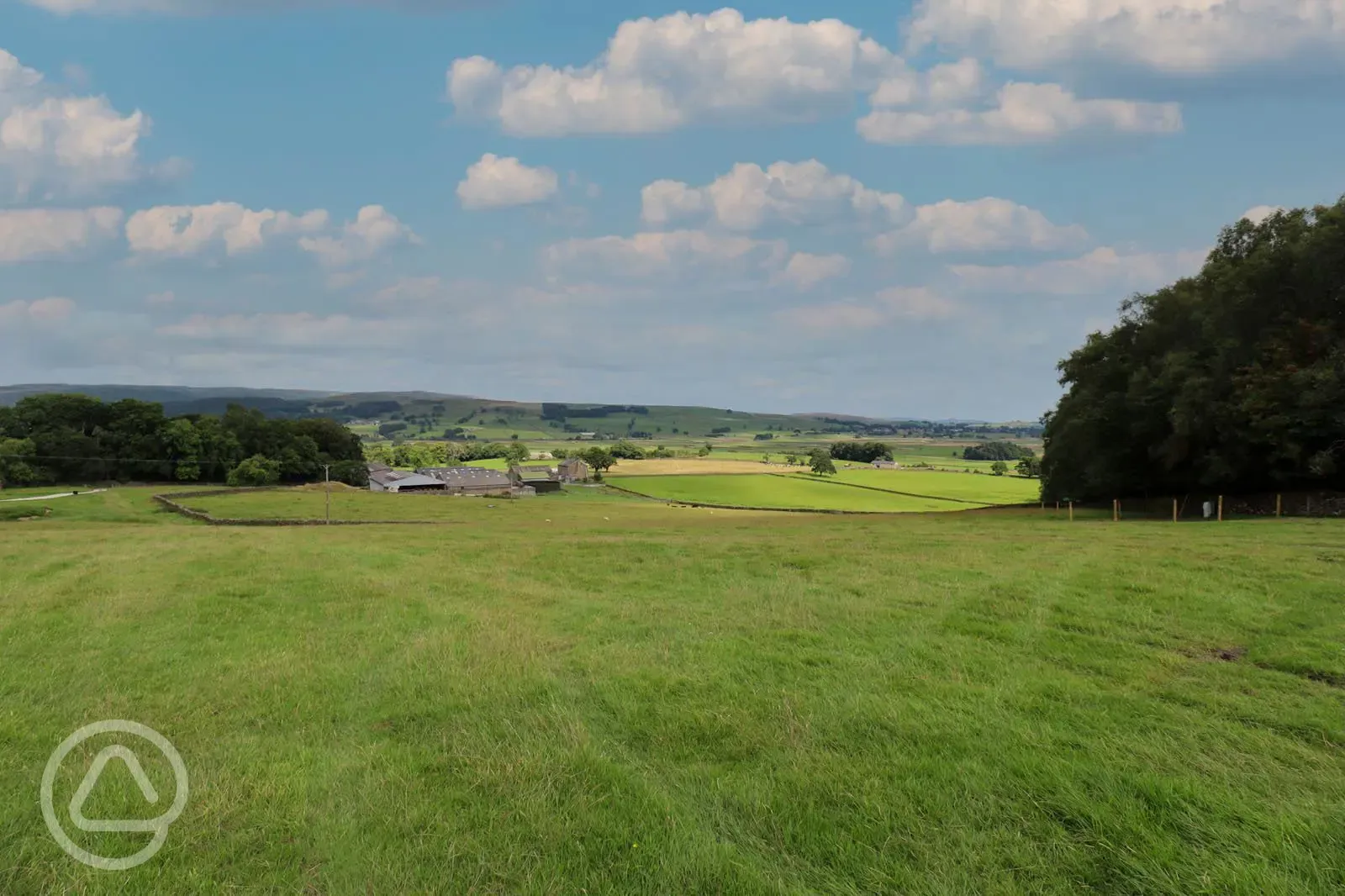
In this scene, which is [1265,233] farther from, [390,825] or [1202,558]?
[390,825]

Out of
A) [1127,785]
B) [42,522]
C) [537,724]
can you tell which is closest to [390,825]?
[537,724]

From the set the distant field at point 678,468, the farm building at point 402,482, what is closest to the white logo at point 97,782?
the farm building at point 402,482

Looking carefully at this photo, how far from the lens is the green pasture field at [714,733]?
478 centimetres

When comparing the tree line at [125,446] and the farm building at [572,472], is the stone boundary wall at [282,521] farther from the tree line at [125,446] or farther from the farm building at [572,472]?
the farm building at [572,472]

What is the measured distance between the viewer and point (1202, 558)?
53.2 ft

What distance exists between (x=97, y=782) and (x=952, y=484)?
375ft

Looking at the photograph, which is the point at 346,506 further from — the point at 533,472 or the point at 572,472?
A: the point at 572,472

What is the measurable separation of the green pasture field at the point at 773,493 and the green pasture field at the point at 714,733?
216 ft

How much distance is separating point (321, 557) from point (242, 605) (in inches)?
294

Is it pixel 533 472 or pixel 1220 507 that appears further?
pixel 533 472

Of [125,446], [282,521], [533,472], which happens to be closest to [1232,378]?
[282,521]

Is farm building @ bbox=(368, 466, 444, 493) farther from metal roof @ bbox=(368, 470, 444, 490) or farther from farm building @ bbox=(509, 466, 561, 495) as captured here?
farm building @ bbox=(509, 466, 561, 495)

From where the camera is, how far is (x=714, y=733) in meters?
6.84

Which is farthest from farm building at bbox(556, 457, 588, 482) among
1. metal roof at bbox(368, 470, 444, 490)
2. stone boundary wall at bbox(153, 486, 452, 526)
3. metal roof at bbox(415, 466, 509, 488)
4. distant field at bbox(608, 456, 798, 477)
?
stone boundary wall at bbox(153, 486, 452, 526)
